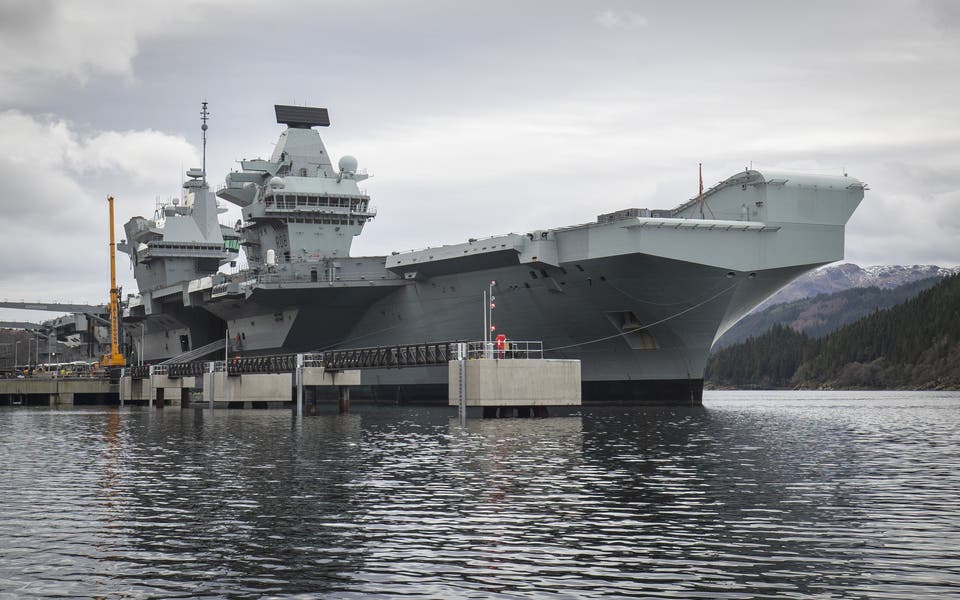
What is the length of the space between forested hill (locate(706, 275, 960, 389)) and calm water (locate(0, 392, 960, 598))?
97.2 meters

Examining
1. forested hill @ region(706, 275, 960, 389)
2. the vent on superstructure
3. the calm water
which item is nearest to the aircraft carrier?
the vent on superstructure

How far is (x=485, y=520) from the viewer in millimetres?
11656

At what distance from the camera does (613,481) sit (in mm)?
15086

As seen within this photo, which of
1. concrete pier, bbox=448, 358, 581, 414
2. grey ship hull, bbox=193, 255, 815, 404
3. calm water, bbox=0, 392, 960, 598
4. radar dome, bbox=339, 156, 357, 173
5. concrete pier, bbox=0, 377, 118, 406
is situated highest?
radar dome, bbox=339, 156, 357, 173

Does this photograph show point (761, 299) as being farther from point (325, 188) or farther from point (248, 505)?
point (248, 505)

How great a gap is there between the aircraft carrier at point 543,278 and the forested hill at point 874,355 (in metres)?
77.1

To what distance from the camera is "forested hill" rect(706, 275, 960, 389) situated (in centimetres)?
11294

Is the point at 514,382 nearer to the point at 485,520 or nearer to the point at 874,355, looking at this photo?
the point at 485,520

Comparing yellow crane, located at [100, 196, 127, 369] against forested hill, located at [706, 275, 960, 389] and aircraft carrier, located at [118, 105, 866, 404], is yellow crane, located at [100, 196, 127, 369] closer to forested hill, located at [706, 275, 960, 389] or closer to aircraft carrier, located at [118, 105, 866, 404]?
aircraft carrier, located at [118, 105, 866, 404]

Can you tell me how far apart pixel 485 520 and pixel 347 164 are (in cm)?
4319

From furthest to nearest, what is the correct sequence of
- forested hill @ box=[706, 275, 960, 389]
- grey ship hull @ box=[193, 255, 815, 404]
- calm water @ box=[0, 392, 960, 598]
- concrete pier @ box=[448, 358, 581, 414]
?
1. forested hill @ box=[706, 275, 960, 389]
2. grey ship hull @ box=[193, 255, 815, 404]
3. concrete pier @ box=[448, 358, 581, 414]
4. calm water @ box=[0, 392, 960, 598]

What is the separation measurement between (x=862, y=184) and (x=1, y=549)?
30490 mm

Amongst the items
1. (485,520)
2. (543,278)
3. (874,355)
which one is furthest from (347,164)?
(874,355)

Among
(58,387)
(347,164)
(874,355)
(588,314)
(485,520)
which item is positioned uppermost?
(347,164)
